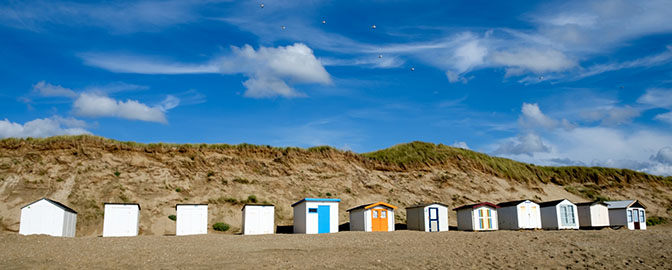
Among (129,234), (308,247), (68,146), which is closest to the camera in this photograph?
(308,247)

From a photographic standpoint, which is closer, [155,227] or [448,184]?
[155,227]

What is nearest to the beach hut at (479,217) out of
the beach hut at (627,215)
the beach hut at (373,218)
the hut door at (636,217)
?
the beach hut at (373,218)

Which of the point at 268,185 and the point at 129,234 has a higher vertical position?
the point at 268,185

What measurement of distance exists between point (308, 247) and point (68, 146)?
2710cm

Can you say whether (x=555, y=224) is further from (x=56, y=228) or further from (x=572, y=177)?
(x=56, y=228)

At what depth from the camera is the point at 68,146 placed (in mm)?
37000

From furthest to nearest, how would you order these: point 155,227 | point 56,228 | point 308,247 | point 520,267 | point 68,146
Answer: point 68,146
point 155,227
point 56,228
point 308,247
point 520,267

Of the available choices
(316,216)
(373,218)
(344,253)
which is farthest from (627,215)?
(344,253)

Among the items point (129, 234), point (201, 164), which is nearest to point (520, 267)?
point (129, 234)

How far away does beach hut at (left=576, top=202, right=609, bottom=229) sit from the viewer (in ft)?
108

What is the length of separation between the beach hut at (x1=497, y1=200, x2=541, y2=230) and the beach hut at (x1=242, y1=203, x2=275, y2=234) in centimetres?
1626

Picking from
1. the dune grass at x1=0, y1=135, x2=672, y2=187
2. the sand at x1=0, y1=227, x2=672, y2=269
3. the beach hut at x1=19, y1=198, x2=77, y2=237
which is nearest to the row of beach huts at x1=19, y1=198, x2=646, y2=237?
the beach hut at x1=19, y1=198, x2=77, y2=237

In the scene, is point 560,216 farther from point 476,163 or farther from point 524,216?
point 476,163

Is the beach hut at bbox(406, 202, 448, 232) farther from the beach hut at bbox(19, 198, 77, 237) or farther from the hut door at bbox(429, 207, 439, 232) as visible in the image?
the beach hut at bbox(19, 198, 77, 237)
